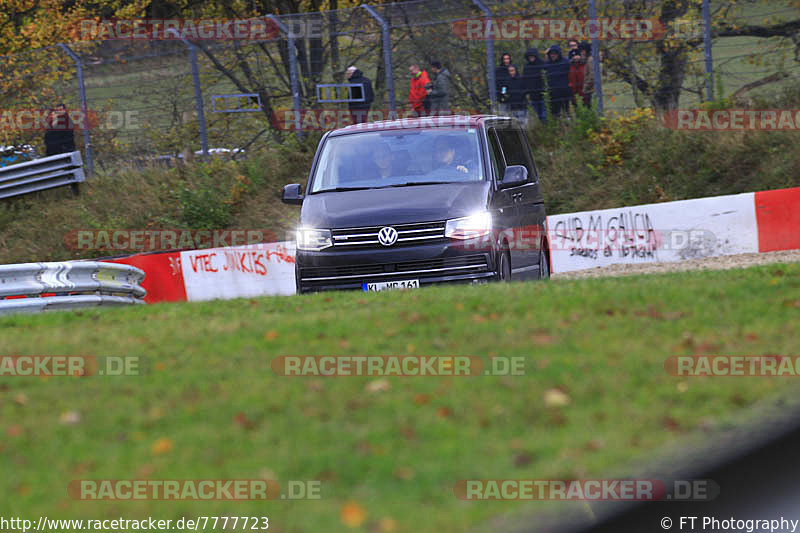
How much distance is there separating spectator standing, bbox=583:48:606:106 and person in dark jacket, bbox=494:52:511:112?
1503mm

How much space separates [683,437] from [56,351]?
4.42 meters

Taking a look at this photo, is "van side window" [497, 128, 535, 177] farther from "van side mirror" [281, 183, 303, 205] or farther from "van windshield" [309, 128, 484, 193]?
"van side mirror" [281, 183, 303, 205]

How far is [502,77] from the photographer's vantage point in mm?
20328

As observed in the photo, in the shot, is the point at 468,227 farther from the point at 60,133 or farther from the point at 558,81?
the point at 60,133

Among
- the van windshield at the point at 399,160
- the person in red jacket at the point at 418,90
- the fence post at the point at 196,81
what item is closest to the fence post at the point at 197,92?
the fence post at the point at 196,81

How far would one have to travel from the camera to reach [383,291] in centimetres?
979

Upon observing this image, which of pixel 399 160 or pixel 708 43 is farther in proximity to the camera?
pixel 708 43

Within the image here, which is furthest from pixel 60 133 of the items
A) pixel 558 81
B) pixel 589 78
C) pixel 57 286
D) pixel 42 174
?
pixel 57 286

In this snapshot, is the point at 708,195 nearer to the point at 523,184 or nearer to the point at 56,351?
the point at 523,184

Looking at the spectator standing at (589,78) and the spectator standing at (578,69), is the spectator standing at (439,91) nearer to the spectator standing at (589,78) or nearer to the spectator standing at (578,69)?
the spectator standing at (578,69)

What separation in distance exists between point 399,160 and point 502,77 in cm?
959

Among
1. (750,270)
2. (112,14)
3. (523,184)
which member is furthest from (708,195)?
(112,14)

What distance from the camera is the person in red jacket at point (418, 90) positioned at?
20547 millimetres

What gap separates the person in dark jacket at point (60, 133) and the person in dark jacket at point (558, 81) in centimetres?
1117
